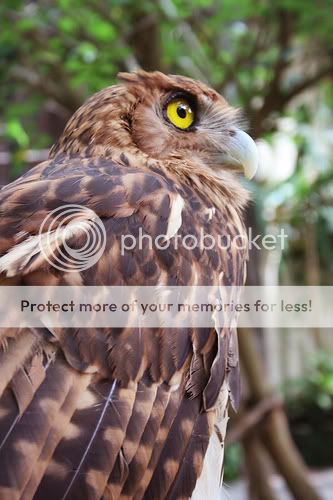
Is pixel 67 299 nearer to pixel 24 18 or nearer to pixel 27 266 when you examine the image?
pixel 27 266

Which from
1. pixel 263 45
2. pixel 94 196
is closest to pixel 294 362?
pixel 263 45

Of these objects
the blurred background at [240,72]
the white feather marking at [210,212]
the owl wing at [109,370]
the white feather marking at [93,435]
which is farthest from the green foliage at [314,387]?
the white feather marking at [93,435]

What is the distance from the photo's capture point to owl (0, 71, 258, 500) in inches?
52.1

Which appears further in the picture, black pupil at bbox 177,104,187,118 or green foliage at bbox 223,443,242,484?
green foliage at bbox 223,443,242,484

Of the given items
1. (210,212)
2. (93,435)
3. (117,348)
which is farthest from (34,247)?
(210,212)

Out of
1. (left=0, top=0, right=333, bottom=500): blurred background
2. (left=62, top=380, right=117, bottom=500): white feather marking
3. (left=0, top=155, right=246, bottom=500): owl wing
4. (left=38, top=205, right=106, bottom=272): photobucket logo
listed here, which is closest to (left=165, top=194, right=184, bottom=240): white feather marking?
(left=0, top=155, right=246, bottom=500): owl wing

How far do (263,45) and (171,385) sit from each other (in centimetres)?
260

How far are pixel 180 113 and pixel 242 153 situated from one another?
0.22 metres

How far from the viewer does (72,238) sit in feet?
4.78

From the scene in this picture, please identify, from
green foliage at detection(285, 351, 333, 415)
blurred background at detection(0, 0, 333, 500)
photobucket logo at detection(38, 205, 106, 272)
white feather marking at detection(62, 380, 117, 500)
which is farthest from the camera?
green foliage at detection(285, 351, 333, 415)

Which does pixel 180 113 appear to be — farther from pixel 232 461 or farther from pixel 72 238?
pixel 232 461

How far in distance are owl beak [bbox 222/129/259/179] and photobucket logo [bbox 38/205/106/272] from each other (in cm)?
65

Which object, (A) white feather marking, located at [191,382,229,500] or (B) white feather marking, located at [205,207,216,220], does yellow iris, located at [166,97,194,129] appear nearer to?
(B) white feather marking, located at [205,207,216,220]

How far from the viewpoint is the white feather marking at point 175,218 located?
5.13ft
